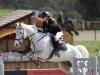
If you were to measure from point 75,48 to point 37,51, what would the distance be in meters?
1.47

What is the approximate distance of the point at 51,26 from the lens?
1512cm

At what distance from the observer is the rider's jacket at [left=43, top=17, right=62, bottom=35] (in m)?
15.0

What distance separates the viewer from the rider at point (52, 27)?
1497cm

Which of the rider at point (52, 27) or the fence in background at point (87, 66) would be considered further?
the rider at point (52, 27)

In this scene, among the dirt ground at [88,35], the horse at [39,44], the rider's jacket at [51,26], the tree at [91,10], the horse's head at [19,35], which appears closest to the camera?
the horse's head at [19,35]

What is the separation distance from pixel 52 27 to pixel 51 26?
7 centimetres

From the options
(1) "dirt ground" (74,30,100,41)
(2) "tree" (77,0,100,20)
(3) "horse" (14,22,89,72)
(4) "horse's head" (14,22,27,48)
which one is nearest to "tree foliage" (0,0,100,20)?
(2) "tree" (77,0,100,20)

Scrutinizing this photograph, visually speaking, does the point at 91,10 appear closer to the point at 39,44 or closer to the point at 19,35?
the point at 39,44

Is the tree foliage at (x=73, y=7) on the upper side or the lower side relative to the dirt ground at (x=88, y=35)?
upper

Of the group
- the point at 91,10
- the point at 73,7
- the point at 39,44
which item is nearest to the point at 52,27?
the point at 39,44

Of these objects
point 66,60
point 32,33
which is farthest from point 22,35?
point 66,60

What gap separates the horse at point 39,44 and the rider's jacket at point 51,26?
17 cm

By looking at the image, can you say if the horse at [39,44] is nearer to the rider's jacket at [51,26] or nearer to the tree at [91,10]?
the rider's jacket at [51,26]

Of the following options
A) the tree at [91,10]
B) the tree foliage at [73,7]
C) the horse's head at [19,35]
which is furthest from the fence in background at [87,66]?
the tree at [91,10]
